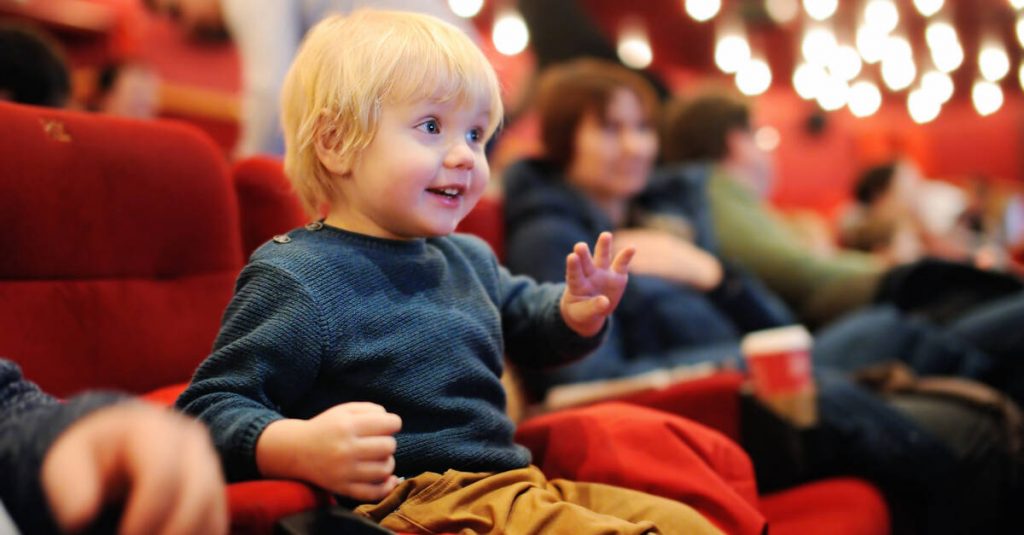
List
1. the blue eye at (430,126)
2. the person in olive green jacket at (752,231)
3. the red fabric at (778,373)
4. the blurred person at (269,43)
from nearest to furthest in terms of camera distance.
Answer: the blue eye at (430,126) → the red fabric at (778,373) → the blurred person at (269,43) → the person in olive green jacket at (752,231)

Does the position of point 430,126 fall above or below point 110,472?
above

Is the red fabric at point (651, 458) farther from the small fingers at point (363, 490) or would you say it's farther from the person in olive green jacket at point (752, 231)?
the person in olive green jacket at point (752, 231)

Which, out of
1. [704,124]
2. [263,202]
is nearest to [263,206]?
[263,202]

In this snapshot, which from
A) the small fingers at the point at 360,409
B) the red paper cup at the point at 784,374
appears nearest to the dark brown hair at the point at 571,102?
the red paper cup at the point at 784,374

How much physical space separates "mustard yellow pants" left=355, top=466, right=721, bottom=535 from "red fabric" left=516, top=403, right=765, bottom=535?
0.22 ft

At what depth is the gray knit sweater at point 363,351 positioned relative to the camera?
2.78ft

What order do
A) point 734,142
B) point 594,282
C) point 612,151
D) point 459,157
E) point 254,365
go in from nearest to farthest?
point 254,365 < point 459,157 < point 594,282 < point 612,151 < point 734,142

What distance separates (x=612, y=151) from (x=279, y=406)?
1.26 m

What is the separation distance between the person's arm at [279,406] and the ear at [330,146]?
145mm

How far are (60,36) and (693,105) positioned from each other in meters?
3.52

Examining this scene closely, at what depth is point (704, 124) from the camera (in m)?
2.80

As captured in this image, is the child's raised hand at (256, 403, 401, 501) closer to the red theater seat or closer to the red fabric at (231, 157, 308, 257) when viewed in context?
the red theater seat

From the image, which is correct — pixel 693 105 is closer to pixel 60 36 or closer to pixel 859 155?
pixel 60 36

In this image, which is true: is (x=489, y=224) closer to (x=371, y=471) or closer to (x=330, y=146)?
(x=330, y=146)
